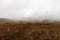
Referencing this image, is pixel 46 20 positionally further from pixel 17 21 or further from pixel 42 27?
pixel 17 21

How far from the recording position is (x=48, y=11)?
97 centimetres

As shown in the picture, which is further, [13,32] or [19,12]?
[19,12]

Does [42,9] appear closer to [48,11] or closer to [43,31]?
[48,11]

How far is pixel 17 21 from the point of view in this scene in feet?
2.96

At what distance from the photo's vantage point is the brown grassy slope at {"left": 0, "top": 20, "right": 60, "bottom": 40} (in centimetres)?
86

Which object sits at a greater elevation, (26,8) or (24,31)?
(26,8)

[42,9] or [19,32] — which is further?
[42,9]

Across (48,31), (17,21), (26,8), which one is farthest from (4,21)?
(48,31)

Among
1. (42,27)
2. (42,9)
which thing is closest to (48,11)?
(42,9)

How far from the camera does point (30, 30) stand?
883 millimetres

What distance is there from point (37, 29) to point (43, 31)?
42 millimetres

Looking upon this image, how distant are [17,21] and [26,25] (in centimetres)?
7

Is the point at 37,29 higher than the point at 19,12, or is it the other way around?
the point at 19,12

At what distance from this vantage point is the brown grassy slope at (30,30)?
2.83 ft
